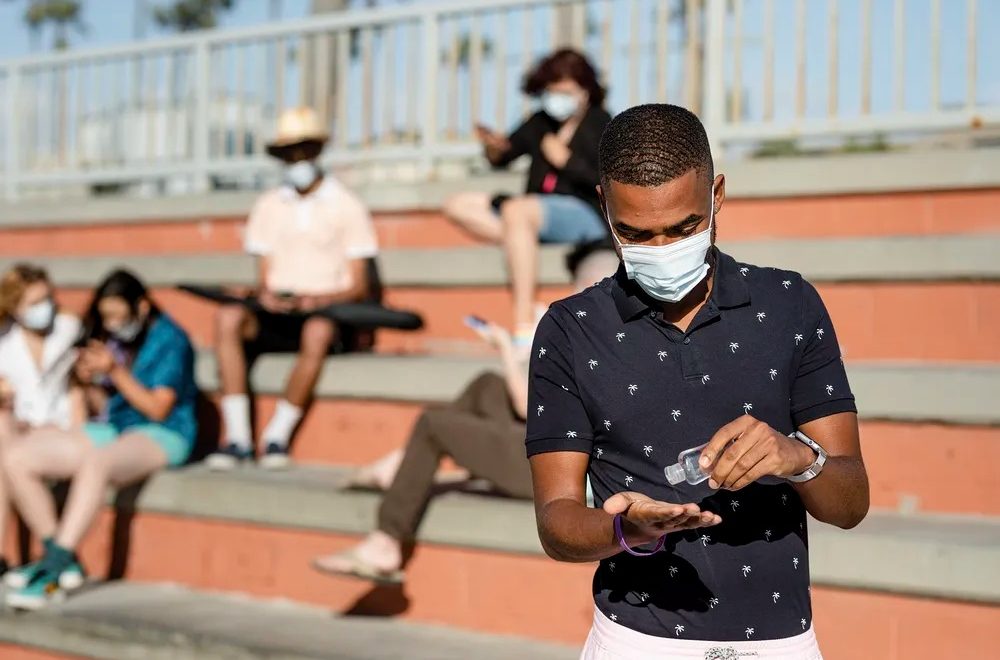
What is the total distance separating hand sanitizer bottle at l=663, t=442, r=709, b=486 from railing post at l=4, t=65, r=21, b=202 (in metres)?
8.52

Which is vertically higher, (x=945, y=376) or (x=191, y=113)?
(x=191, y=113)

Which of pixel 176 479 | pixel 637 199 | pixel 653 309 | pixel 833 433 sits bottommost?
pixel 176 479

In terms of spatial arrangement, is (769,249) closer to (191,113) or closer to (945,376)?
(945,376)

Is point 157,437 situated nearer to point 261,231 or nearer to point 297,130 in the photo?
point 261,231

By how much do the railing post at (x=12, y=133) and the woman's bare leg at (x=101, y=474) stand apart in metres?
4.72

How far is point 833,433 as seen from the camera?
6.30 feet

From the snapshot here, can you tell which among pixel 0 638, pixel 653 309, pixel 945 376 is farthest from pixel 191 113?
pixel 653 309

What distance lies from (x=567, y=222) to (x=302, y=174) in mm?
1363

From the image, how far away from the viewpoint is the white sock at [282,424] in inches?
217

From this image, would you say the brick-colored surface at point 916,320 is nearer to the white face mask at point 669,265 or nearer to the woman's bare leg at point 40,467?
the woman's bare leg at point 40,467

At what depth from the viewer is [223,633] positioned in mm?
4480

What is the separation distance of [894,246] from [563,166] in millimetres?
1590

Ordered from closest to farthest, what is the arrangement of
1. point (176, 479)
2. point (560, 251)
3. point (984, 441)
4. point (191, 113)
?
point (984, 441) < point (176, 479) < point (560, 251) < point (191, 113)

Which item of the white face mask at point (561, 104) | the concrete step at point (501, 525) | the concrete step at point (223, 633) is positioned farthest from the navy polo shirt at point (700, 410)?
the white face mask at point (561, 104)
